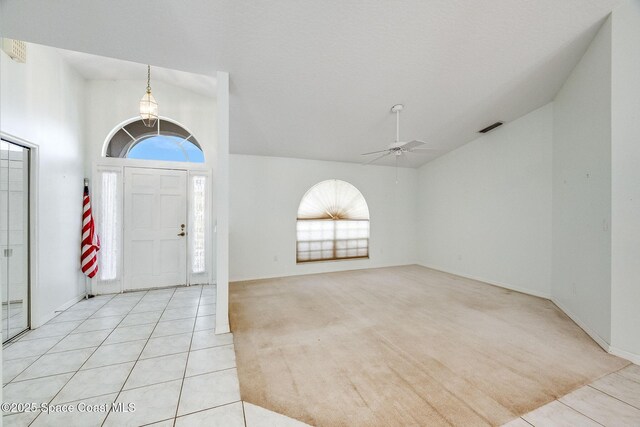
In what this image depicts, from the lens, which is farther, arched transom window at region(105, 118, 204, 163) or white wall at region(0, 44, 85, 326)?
arched transom window at region(105, 118, 204, 163)

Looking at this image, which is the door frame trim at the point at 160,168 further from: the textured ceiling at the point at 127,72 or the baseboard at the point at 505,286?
the baseboard at the point at 505,286

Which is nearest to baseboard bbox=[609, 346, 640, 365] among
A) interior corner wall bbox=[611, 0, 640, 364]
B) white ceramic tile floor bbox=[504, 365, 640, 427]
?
interior corner wall bbox=[611, 0, 640, 364]

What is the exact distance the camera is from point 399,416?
1832 mm

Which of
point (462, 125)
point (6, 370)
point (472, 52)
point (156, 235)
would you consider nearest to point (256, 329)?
point (6, 370)

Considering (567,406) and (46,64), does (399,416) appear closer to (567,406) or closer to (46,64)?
(567,406)

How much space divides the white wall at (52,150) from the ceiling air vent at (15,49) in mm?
66

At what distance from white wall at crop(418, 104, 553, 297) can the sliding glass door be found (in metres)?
7.24

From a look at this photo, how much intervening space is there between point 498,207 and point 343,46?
14.1ft

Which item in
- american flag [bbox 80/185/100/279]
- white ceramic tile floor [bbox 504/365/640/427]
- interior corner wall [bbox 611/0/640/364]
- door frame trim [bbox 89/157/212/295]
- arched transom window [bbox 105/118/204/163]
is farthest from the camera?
arched transom window [bbox 105/118/204/163]

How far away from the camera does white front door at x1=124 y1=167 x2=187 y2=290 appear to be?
4512mm

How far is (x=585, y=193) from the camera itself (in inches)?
129

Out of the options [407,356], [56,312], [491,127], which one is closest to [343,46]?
[407,356]

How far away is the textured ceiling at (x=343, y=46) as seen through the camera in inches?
95.9

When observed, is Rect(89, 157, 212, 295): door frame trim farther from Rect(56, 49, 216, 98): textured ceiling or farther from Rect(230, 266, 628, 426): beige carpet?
Rect(56, 49, 216, 98): textured ceiling
